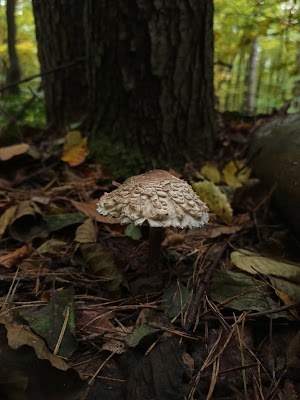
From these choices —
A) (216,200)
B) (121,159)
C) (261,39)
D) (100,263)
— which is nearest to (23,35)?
(261,39)

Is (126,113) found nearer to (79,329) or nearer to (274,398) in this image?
(79,329)

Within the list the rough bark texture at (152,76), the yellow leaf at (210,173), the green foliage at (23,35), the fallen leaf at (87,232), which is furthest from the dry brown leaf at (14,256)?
the green foliage at (23,35)

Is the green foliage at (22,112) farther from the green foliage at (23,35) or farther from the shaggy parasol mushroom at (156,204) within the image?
the green foliage at (23,35)

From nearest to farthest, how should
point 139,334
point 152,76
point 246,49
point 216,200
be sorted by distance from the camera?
point 139,334 → point 216,200 → point 152,76 → point 246,49

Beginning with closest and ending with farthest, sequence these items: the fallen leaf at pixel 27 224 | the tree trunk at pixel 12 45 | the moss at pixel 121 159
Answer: the fallen leaf at pixel 27 224 < the moss at pixel 121 159 < the tree trunk at pixel 12 45

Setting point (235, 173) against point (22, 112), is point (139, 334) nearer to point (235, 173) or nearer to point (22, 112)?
point (235, 173)

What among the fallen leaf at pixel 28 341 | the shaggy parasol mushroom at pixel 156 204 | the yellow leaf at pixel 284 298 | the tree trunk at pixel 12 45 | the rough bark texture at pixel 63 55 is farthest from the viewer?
the tree trunk at pixel 12 45

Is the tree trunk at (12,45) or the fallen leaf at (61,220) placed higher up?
the tree trunk at (12,45)
